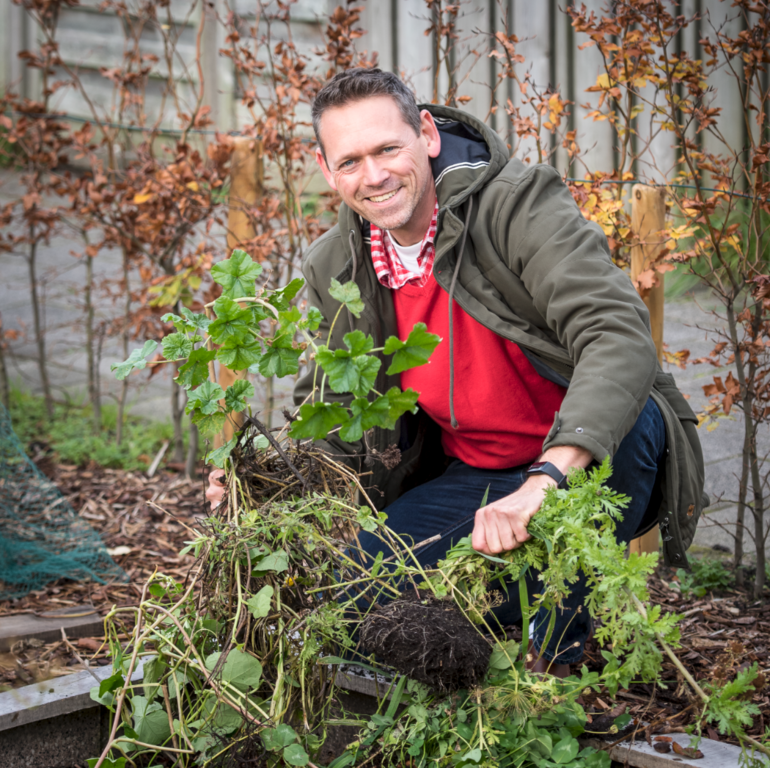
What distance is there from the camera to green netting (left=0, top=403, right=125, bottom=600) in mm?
2951

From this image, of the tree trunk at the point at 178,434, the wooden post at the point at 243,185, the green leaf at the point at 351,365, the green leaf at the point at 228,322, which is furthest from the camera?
the tree trunk at the point at 178,434

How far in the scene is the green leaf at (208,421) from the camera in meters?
1.64

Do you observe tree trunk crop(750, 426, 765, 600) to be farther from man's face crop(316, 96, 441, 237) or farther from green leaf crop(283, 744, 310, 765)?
green leaf crop(283, 744, 310, 765)

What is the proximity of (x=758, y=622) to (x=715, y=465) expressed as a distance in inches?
54.1

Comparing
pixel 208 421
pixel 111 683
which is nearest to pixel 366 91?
pixel 208 421

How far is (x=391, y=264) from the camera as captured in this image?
7.89 ft

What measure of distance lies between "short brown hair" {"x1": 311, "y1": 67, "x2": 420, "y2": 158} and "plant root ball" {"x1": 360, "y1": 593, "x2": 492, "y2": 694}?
129cm

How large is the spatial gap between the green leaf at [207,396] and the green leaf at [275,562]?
299mm

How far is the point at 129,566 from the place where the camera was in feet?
10.6

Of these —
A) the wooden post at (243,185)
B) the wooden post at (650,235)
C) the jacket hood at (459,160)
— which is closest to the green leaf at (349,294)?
the jacket hood at (459,160)

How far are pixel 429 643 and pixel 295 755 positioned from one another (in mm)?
331

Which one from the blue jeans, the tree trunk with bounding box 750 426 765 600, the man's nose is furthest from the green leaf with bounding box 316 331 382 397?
the tree trunk with bounding box 750 426 765 600

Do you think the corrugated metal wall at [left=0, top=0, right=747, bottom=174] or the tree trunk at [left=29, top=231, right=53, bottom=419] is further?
the corrugated metal wall at [left=0, top=0, right=747, bottom=174]

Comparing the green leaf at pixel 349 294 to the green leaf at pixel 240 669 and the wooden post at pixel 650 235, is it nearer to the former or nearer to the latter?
the green leaf at pixel 240 669
